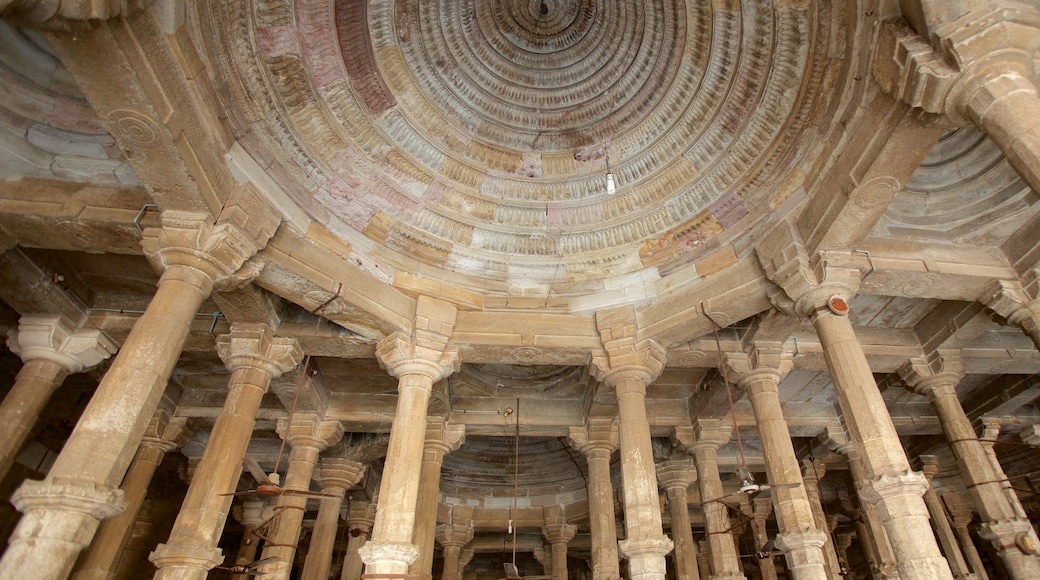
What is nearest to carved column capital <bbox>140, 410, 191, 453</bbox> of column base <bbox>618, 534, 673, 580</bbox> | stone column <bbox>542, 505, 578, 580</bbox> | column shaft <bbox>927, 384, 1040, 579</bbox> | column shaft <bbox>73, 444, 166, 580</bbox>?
column shaft <bbox>73, 444, 166, 580</bbox>

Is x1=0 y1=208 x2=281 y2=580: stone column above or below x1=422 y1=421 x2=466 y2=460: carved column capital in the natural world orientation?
below

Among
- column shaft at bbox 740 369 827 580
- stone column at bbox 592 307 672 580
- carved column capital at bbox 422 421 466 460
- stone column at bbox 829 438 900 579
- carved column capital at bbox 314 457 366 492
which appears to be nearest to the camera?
stone column at bbox 592 307 672 580

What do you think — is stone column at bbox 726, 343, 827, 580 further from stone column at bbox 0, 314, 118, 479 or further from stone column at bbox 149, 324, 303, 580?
stone column at bbox 0, 314, 118, 479

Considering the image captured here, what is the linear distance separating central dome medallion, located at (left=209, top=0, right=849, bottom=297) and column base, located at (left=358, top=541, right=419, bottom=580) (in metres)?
3.71

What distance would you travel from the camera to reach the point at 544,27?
975 centimetres

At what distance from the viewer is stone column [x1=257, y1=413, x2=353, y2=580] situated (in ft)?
29.1

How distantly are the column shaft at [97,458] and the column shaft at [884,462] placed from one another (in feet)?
23.2

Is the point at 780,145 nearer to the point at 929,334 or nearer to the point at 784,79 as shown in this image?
the point at 784,79

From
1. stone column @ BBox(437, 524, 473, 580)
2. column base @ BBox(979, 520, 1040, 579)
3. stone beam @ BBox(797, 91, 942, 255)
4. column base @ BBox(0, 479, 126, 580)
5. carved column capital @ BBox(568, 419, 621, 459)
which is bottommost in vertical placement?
column base @ BBox(0, 479, 126, 580)

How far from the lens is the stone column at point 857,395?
18.1 feet

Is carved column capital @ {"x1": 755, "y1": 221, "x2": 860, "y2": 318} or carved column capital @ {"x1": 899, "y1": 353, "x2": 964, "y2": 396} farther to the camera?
carved column capital @ {"x1": 899, "y1": 353, "x2": 964, "y2": 396}

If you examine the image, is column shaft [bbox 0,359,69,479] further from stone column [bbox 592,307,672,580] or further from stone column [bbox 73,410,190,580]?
stone column [bbox 592,307,672,580]

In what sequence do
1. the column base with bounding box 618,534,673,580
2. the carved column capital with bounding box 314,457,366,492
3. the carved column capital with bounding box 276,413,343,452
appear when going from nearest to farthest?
the column base with bounding box 618,534,673,580, the carved column capital with bounding box 276,413,343,452, the carved column capital with bounding box 314,457,366,492

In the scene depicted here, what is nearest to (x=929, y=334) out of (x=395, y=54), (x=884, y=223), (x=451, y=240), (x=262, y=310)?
(x=884, y=223)
